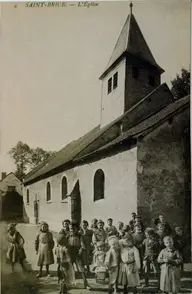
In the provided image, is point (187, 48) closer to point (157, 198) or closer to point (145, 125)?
point (145, 125)

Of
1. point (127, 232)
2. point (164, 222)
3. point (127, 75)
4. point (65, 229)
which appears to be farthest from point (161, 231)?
point (127, 75)

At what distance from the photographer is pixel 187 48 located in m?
2.92

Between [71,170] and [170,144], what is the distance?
60 cm

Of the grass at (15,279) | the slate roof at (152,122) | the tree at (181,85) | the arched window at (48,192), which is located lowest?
the grass at (15,279)

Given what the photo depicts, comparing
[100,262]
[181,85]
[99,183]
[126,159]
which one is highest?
[181,85]

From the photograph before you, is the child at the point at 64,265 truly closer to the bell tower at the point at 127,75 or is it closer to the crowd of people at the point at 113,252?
the crowd of people at the point at 113,252

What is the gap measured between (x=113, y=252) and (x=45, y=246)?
1.27 feet

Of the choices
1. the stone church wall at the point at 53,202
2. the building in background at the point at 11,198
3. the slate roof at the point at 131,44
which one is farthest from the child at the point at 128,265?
the slate roof at the point at 131,44

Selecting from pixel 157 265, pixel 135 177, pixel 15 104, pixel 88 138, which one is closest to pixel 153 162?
pixel 135 177

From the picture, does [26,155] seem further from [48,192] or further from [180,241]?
[180,241]

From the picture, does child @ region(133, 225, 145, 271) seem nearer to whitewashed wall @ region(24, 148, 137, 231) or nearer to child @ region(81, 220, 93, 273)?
whitewashed wall @ region(24, 148, 137, 231)

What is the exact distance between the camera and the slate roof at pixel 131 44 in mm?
2945

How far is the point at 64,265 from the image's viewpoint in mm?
2885

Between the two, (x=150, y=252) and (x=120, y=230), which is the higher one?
(x=120, y=230)
